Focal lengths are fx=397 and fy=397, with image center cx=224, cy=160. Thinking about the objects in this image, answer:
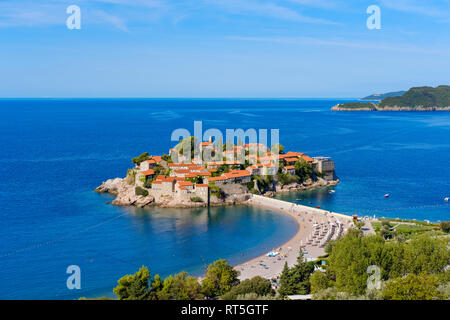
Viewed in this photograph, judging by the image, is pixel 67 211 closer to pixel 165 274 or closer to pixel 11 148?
pixel 165 274

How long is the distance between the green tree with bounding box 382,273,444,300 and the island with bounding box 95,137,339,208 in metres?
30.6

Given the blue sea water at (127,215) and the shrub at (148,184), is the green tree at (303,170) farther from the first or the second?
the shrub at (148,184)

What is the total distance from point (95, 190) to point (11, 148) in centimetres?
4449

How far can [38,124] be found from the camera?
133875 millimetres

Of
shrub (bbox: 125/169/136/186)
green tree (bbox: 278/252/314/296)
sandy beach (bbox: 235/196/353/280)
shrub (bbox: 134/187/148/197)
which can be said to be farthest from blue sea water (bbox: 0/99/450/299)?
green tree (bbox: 278/252/314/296)

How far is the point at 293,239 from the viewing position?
1411 inches

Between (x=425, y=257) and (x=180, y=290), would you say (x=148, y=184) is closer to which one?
(x=180, y=290)

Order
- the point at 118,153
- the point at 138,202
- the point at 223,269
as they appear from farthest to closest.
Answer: the point at 118,153 < the point at 138,202 < the point at 223,269

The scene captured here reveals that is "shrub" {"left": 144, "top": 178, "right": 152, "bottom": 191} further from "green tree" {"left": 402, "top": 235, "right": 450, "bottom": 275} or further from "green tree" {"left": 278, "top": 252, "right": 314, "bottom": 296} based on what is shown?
"green tree" {"left": 402, "top": 235, "right": 450, "bottom": 275}

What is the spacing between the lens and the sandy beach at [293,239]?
2917 centimetres

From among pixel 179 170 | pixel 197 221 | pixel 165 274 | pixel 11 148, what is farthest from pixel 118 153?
pixel 165 274

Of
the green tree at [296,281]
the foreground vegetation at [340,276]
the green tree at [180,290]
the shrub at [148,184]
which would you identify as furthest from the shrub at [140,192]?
the green tree at [296,281]

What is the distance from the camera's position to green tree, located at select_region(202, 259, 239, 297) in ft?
78.3

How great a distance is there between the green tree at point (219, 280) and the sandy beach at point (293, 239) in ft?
8.94
